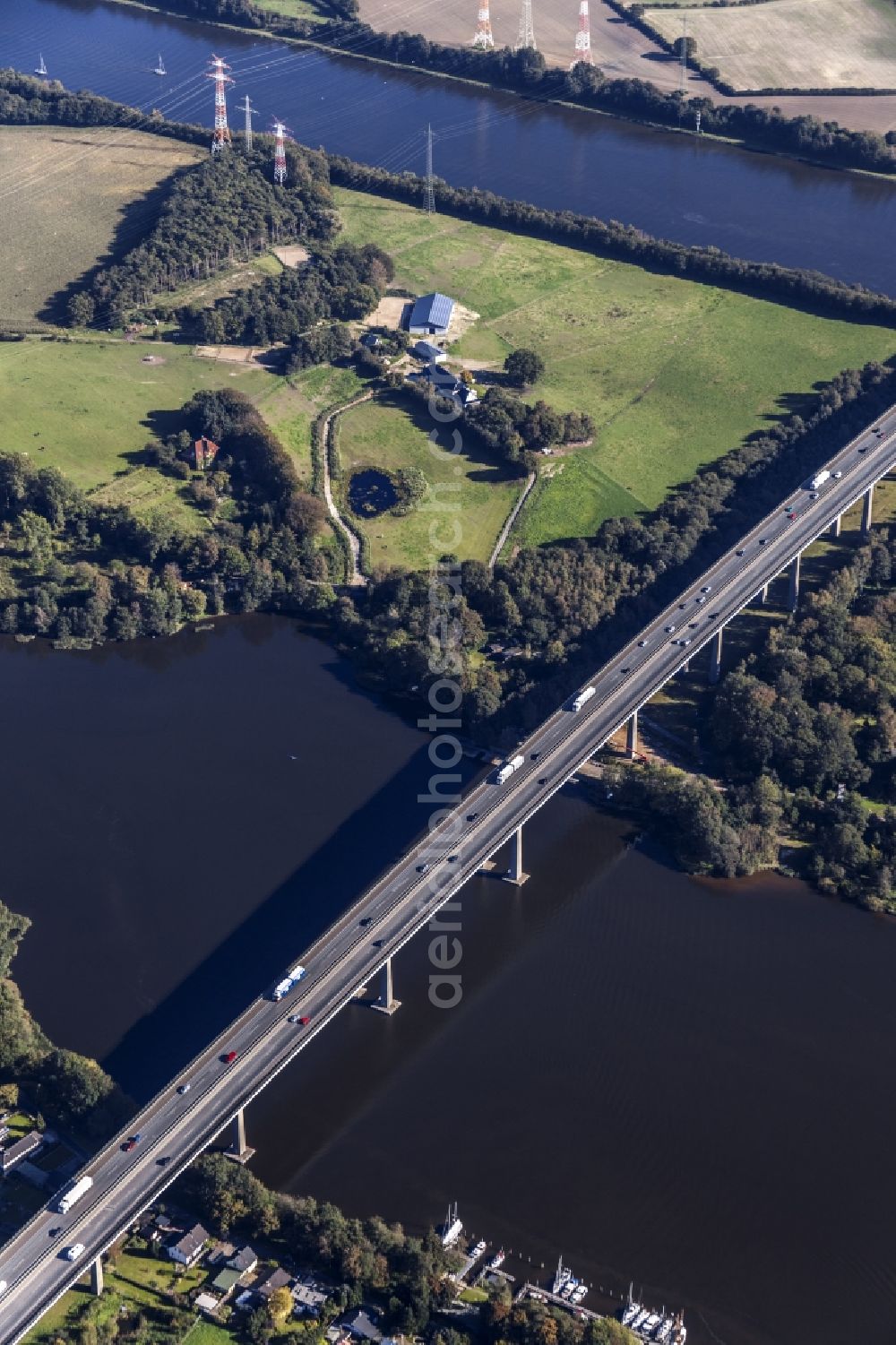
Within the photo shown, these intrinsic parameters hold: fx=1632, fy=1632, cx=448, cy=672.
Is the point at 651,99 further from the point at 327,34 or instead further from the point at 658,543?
the point at 658,543

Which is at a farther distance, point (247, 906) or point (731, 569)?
point (731, 569)

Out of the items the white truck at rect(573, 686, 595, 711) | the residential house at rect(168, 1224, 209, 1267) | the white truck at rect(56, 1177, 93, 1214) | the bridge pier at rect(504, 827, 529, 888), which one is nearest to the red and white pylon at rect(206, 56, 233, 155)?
the white truck at rect(573, 686, 595, 711)

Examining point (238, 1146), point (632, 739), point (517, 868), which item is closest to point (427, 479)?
point (632, 739)

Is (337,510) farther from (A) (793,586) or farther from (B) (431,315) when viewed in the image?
(A) (793,586)

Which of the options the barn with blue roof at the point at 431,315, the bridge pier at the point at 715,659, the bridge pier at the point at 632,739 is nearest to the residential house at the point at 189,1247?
the bridge pier at the point at 632,739

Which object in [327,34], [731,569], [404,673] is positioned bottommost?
[404,673]

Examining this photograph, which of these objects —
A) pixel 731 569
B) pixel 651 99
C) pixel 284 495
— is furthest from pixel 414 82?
pixel 731 569
